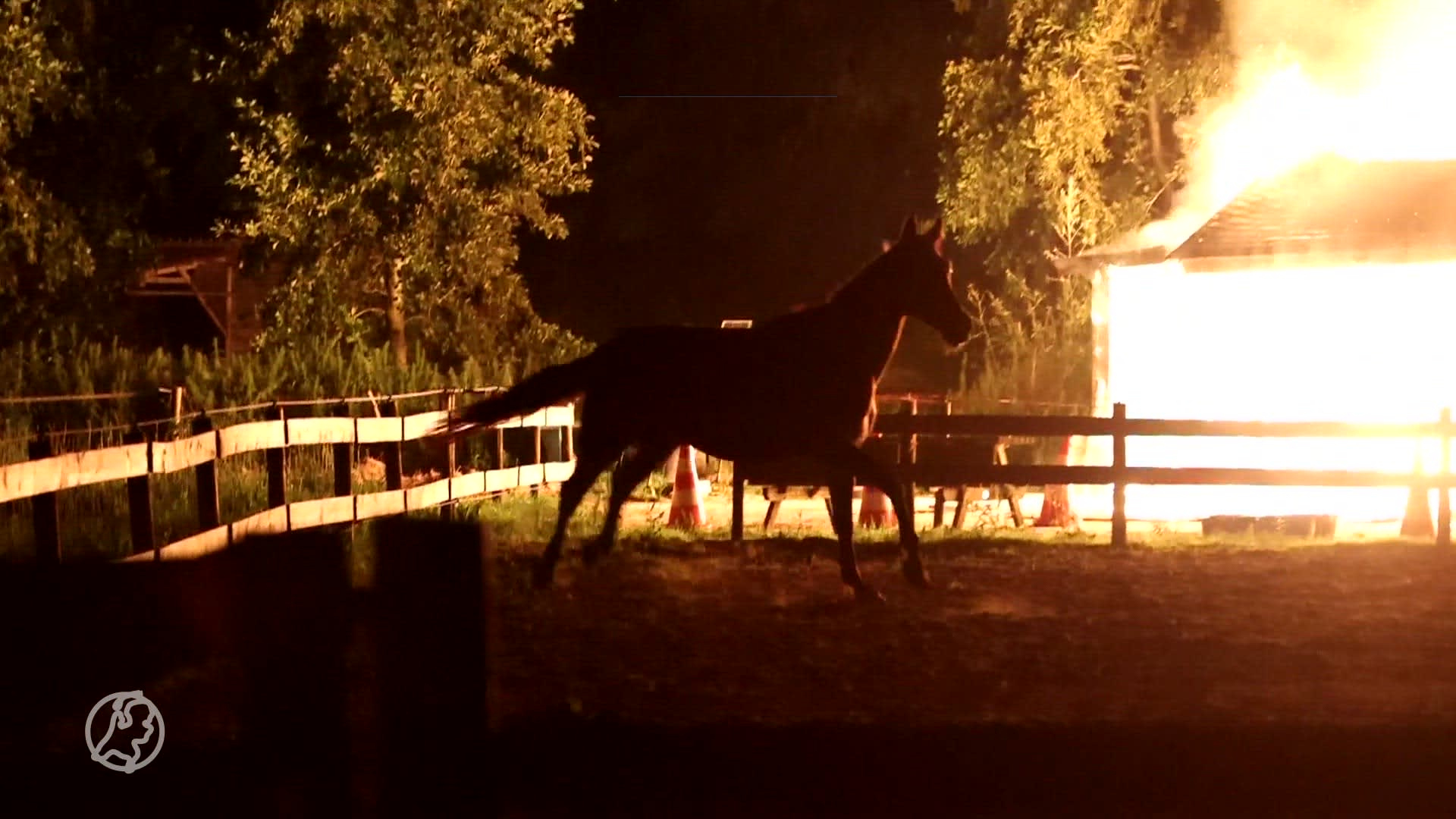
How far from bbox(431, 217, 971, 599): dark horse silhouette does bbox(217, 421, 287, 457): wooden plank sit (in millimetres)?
1420

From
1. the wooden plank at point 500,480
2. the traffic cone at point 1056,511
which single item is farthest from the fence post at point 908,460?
the wooden plank at point 500,480

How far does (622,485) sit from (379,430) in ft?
11.6

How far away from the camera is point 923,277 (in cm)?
1044

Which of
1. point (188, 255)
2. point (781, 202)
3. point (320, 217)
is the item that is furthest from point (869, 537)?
point (781, 202)

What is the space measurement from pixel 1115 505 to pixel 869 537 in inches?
80.6

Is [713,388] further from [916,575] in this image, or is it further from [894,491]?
[916,575]

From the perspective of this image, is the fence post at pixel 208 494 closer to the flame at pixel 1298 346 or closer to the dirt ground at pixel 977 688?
the dirt ground at pixel 977 688

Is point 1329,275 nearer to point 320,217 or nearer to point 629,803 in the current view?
point 320,217

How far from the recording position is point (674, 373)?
10.5m

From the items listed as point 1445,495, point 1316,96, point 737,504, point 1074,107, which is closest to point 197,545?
point 737,504

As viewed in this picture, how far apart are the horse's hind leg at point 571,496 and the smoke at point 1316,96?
11936mm

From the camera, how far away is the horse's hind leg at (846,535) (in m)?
9.92

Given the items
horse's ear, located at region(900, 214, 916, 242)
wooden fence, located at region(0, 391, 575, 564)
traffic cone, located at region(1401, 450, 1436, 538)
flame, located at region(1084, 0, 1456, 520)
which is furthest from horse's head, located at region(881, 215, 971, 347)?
flame, located at region(1084, 0, 1456, 520)

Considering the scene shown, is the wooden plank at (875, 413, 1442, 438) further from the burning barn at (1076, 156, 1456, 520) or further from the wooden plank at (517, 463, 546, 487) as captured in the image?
the wooden plank at (517, 463, 546, 487)
